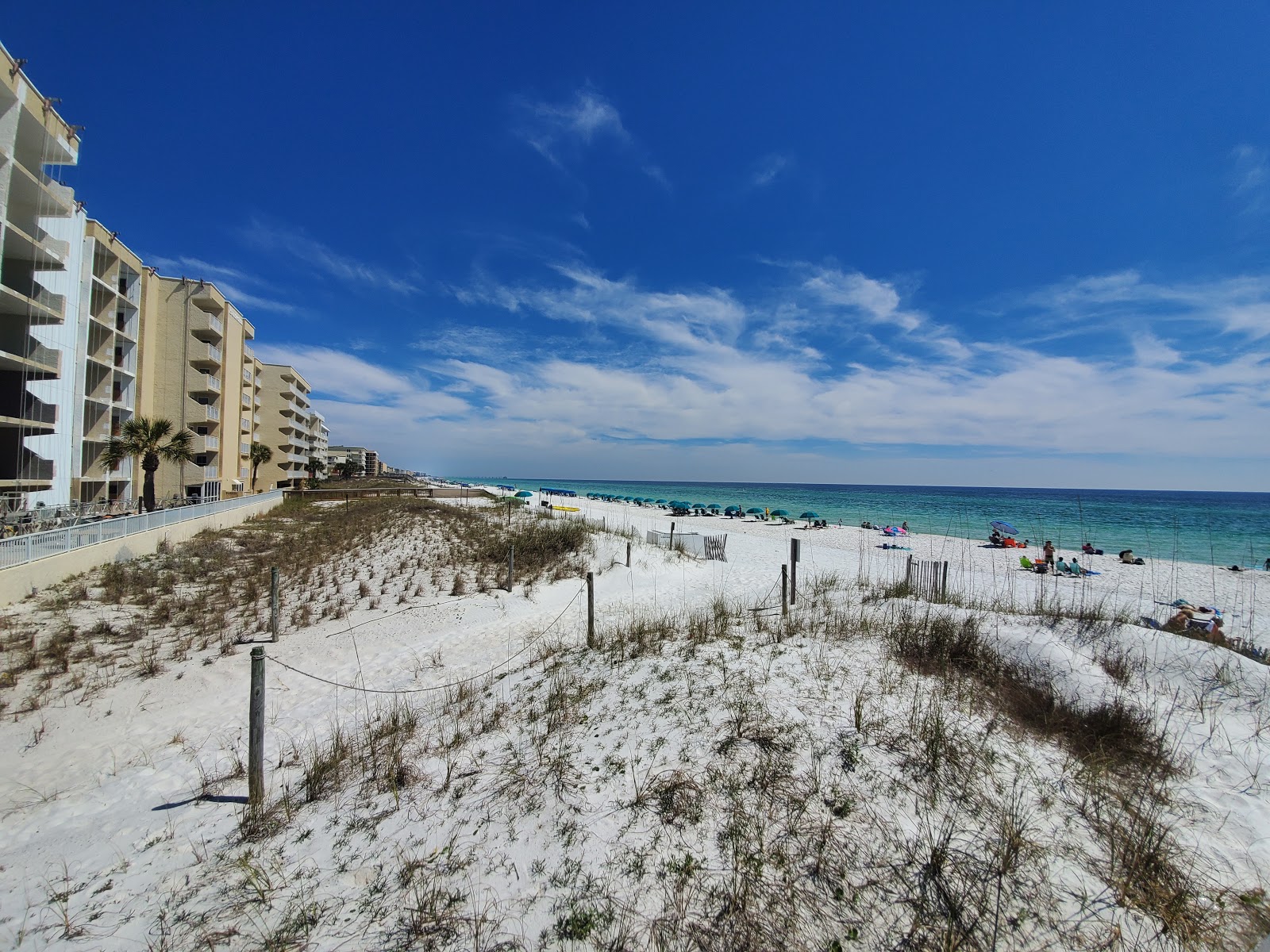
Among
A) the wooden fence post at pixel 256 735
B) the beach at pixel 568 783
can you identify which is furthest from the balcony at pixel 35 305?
the wooden fence post at pixel 256 735

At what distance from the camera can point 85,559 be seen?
1409 cm

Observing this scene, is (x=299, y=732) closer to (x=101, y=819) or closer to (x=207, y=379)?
(x=101, y=819)

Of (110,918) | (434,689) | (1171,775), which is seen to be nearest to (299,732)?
(434,689)

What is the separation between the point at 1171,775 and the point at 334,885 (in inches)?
262

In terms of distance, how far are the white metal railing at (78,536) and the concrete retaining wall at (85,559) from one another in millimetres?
131

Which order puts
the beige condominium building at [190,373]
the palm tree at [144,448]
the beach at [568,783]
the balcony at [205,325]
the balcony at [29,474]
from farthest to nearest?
the balcony at [205,325], the beige condominium building at [190,373], the palm tree at [144,448], the balcony at [29,474], the beach at [568,783]

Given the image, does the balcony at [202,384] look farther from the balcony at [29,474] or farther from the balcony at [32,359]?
the balcony at [29,474]

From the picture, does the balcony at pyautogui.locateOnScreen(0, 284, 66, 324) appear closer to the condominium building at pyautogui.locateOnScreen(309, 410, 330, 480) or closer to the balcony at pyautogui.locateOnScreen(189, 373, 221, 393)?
the balcony at pyautogui.locateOnScreen(189, 373, 221, 393)

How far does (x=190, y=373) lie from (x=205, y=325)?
366 centimetres

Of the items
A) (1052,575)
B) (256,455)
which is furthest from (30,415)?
(1052,575)

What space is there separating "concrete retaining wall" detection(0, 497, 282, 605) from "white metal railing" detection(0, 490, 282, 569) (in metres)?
0.13

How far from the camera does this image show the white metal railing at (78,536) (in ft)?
37.8

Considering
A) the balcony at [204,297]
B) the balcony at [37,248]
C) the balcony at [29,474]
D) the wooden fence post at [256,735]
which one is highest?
the balcony at [204,297]

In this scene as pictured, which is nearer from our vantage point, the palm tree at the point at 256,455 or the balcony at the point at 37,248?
the balcony at the point at 37,248
